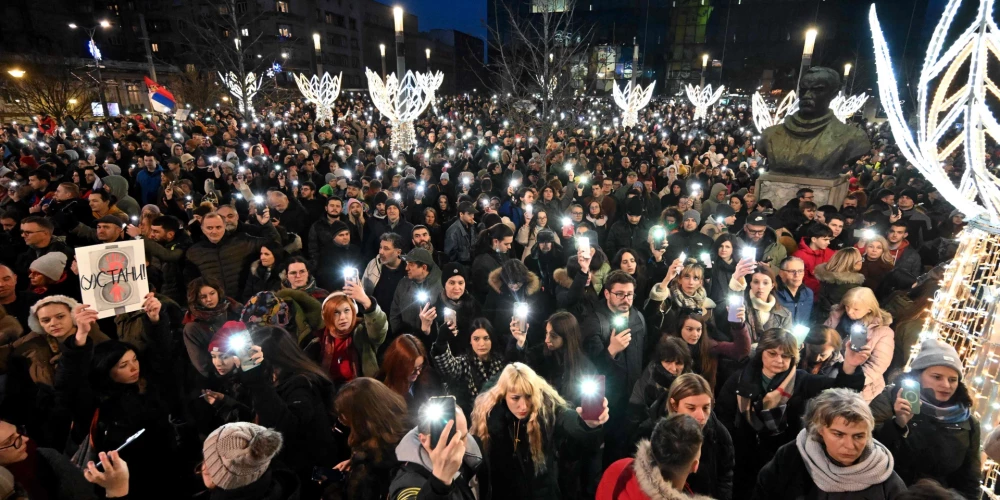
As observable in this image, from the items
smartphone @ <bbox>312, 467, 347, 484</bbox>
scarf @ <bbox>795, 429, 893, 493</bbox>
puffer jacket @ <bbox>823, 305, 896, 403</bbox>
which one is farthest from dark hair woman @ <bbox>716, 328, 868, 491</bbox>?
smartphone @ <bbox>312, 467, 347, 484</bbox>

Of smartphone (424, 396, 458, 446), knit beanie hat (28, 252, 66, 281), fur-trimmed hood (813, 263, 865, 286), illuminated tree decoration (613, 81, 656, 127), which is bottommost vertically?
fur-trimmed hood (813, 263, 865, 286)

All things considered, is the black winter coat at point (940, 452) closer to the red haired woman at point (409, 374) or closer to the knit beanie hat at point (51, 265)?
the red haired woman at point (409, 374)

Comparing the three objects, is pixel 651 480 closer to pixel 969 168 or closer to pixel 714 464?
pixel 714 464

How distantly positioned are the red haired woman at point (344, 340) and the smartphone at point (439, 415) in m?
1.67

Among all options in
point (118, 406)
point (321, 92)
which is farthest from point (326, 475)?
point (321, 92)

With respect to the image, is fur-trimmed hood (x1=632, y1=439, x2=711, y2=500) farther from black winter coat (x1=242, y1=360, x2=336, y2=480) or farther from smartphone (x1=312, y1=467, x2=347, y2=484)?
black winter coat (x1=242, y1=360, x2=336, y2=480)

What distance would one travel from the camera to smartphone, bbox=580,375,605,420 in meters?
2.51

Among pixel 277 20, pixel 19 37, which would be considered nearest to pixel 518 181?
pixel 19 37

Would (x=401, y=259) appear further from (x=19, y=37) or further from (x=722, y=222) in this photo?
(x=19, y=37)

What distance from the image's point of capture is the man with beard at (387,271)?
505 centimetres

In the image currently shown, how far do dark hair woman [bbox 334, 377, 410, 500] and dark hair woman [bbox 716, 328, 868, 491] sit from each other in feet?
6.96

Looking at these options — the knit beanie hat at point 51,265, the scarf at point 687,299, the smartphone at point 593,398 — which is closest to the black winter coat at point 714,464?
the smartphone at point 593,398

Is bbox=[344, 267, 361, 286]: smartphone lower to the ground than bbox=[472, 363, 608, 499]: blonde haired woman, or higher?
higher

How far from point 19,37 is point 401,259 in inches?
1938
